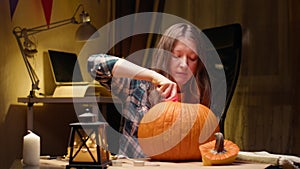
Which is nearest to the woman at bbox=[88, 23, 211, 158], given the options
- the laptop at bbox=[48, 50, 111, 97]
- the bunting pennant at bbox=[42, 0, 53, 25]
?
the laptop at bbox=[48, 50, 111, 97]

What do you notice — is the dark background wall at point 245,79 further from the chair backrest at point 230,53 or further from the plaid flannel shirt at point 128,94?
the plaid flannel shirt at point 128,94

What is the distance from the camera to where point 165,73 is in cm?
123

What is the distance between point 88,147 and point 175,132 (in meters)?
0.23

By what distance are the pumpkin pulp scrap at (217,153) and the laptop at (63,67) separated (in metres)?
1.76

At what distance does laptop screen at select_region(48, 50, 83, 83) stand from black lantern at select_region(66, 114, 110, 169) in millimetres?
1791

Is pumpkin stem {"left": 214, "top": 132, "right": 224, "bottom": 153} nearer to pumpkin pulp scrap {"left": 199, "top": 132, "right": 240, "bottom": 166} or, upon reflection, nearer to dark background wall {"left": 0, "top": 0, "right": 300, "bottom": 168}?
pumpkin pulp scrap {"left": 199, "top": 132, "right": 240, "bottom": 166}

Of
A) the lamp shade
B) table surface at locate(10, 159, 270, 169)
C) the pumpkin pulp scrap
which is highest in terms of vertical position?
the lamp shade

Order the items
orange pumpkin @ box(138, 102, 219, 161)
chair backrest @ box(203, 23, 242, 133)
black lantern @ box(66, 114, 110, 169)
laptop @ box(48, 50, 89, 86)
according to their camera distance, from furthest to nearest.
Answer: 1. laptop @ box(48, 50, 89, 86)
2. chair backrest @ box(203, 23, 242, 133)
3. orange pumpkin @ box(138, 102, 219, 161)
4. black lantern @ box(66, 114, 110, 169)

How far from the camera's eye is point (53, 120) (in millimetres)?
2914

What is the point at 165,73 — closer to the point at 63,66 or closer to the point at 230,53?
the point at 230,53

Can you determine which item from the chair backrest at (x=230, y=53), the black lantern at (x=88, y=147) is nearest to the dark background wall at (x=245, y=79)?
the chair backrest at (x=230, y=53)

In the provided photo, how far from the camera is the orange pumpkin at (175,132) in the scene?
109cm

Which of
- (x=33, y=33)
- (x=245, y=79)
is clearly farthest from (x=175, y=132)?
(x=245, y=79)

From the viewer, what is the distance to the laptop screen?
2.79 metres
